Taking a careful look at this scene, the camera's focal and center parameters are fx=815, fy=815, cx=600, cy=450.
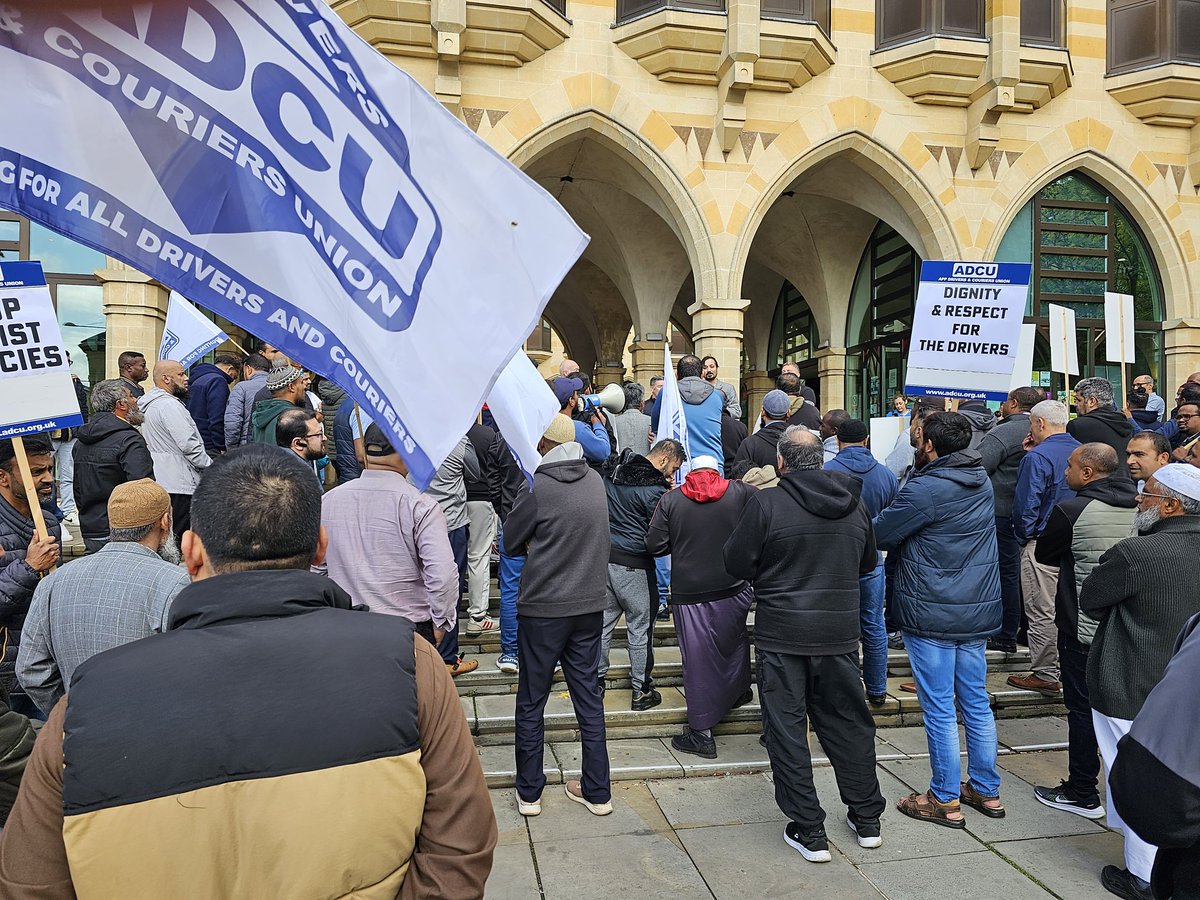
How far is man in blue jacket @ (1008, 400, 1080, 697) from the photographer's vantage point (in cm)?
545

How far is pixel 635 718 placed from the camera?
5.31 meters

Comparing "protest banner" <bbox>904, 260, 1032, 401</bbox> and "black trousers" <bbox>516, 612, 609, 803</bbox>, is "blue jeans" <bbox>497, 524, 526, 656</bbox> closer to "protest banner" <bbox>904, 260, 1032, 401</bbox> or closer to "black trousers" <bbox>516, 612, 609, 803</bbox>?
"black trousers" <bbox>516, 612, 609, 803</bbox>

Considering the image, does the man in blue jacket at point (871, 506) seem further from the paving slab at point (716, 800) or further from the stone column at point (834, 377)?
the stone column at point (834, 377)

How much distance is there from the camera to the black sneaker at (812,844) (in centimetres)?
372

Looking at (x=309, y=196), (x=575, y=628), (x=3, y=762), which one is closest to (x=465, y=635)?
(x=575, y=628)

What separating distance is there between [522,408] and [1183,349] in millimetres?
14349

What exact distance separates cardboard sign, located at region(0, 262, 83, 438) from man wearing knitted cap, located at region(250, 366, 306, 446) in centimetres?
195

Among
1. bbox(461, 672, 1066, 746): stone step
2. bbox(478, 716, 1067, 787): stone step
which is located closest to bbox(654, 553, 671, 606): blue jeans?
bbox(461, 672, 1066, 746): stone step

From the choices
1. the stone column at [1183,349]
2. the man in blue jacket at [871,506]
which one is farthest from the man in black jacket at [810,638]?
the stone column at [1183,349]

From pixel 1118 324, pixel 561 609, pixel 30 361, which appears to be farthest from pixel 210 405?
pixel 1118 324

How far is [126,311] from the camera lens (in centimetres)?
1102

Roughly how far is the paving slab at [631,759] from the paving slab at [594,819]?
181mm

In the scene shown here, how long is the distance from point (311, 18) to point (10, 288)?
2.58 m

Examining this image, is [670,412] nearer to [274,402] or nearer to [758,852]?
[274,402]
